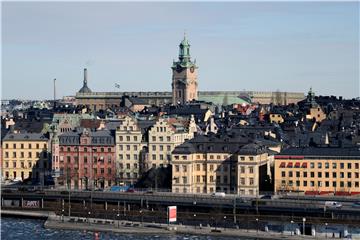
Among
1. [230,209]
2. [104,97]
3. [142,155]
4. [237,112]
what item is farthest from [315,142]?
[104,97]

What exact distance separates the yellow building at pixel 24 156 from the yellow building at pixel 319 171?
1854 centimetres

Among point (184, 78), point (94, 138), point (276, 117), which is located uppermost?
point (184, 78)

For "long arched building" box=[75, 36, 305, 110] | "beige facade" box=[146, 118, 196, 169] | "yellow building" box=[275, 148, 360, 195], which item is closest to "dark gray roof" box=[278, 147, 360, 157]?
"yellow building" box=[275, 148, 360, 195]

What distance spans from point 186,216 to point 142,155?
14211 millimetres

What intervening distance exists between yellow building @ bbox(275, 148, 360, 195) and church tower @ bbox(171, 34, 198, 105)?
2407 inches

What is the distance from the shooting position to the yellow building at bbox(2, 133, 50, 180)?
71.8 metres

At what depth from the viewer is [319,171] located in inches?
2331

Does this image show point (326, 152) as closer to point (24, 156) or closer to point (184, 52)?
point (24, 156)

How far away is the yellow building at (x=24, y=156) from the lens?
236 ft

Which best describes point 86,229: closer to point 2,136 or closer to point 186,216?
→ point 186,216

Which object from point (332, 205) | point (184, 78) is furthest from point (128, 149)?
point (184, 78)

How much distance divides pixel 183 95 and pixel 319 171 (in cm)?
6875

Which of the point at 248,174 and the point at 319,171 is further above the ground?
the point at 319,171

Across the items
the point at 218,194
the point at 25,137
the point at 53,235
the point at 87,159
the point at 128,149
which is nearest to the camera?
the point at 53,235
